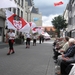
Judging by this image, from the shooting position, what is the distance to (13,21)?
15.5m

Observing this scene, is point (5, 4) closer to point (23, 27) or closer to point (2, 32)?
point (23, 27)

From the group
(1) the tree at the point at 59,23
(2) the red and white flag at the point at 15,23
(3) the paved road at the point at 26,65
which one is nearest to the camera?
(3) the paved road at the point at 26,65

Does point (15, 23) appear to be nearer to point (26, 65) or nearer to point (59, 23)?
point (26, 65)

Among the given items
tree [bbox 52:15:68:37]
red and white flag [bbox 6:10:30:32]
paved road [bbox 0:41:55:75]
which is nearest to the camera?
paved road [bbox 0:41:55:75]

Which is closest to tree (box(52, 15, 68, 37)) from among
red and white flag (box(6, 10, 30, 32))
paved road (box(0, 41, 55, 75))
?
red and white flag (box(6, 10, 30, 32))

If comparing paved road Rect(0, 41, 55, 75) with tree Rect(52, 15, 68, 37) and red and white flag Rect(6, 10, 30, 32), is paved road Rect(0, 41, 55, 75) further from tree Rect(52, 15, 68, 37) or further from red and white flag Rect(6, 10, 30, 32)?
tree Rect(52, 15, 68, 37)

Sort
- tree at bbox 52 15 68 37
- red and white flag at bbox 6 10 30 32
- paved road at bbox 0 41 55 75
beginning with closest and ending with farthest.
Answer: paved road at bbox 0 41 55 75 → red and white flag at bbox 6 10 30 32 → tree at bbox 52 15 68 37

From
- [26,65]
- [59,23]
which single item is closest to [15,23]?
[26,65]

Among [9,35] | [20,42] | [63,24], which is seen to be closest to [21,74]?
[9,35]

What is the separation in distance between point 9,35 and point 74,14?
36601 millimetres

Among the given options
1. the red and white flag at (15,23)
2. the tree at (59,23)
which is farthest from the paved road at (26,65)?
the tree at (59,23)

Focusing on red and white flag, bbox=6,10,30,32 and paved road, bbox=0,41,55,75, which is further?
red and white flag, bbox=6,10,30,32

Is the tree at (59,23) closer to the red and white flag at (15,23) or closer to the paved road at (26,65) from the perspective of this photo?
the red and white flag at (15,23)

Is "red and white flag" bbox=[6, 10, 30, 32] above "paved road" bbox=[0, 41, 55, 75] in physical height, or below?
above
